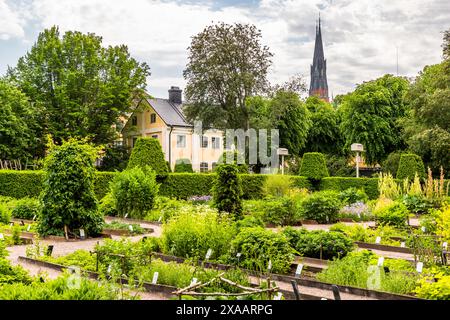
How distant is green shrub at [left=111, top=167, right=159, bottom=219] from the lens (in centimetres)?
1555

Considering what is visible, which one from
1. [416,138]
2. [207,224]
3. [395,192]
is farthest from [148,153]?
[416,138]

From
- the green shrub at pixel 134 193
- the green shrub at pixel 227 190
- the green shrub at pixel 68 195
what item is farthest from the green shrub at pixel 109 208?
the green shrub at pixel 227 190

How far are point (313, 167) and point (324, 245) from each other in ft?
58.5

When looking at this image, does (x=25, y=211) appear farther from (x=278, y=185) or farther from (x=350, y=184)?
(x=350, y=184)

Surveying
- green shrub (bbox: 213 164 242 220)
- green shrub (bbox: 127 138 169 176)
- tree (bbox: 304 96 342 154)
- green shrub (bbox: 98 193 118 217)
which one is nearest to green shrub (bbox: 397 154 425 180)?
green shrub (bbox: 127 138 169 176)

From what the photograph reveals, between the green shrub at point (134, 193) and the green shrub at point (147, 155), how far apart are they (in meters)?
5.46

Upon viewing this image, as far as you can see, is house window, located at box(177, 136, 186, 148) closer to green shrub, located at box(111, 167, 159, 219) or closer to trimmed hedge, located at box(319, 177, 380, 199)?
trimmed hedge, located at box(319, 177, 380, 199)

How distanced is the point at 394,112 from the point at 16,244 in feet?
110

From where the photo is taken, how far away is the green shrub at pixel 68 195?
1232 centimetres

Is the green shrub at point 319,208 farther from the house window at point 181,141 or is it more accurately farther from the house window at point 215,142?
the house window at point 215,142

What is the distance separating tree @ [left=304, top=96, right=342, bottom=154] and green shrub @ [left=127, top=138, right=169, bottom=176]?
24847 mm

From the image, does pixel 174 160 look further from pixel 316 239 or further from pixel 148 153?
pixel 316 239

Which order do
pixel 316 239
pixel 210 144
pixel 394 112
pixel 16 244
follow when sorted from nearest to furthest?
pixel 316 239, pixel 16 244, pixel 394 112, pixel 210 144

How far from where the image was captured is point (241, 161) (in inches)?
1108
